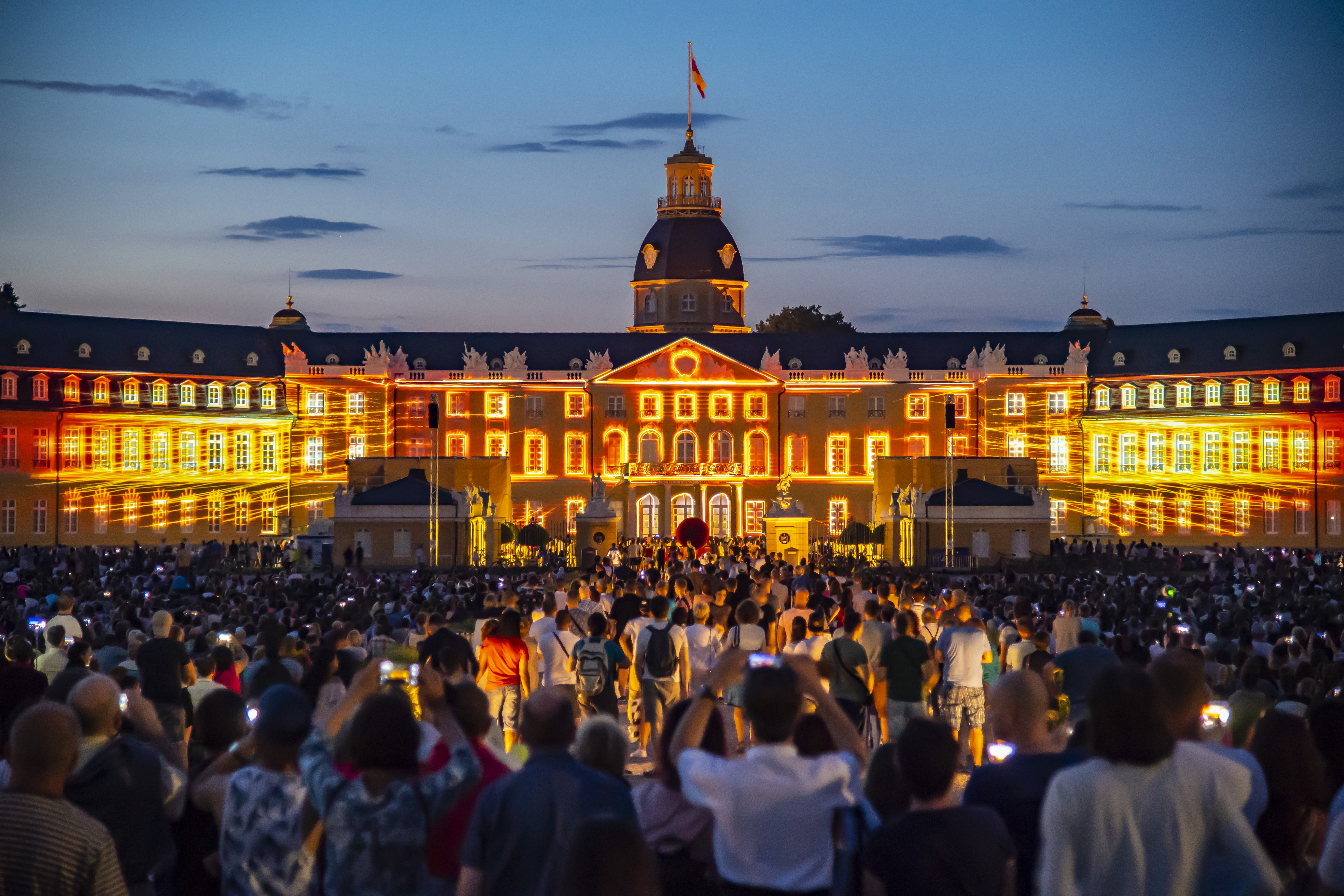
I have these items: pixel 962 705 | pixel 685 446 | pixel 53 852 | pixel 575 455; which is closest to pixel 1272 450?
pixel 685 446

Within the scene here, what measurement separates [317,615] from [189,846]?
12628 millimetres

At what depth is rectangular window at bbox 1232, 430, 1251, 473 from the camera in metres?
77.2

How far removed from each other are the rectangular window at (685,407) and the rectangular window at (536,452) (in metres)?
7.00

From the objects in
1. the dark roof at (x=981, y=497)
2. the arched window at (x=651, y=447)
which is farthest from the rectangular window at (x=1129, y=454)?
the dark roof at (x=981, y=497)

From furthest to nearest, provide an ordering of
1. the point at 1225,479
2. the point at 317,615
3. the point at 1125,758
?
the point at 1225,479
the point at 317,615
the point at 1125,758

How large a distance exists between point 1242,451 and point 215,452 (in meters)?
50.3

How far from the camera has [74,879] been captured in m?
6.31

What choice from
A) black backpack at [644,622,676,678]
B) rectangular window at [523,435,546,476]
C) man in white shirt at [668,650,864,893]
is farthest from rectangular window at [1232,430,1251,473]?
man in white shirt at [668,650,864,893]

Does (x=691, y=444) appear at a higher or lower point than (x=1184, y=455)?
higher

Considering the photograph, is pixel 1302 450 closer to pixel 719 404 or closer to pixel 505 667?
pixel 719 404

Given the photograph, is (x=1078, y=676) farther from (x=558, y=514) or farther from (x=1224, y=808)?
(x=558, y=514)

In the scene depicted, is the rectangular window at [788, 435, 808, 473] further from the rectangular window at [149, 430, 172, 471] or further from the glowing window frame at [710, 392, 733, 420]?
the rectangular window at [149, 430, 172, 471]

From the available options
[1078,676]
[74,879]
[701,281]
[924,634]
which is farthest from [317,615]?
[701,281]

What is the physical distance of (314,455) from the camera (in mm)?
81625
